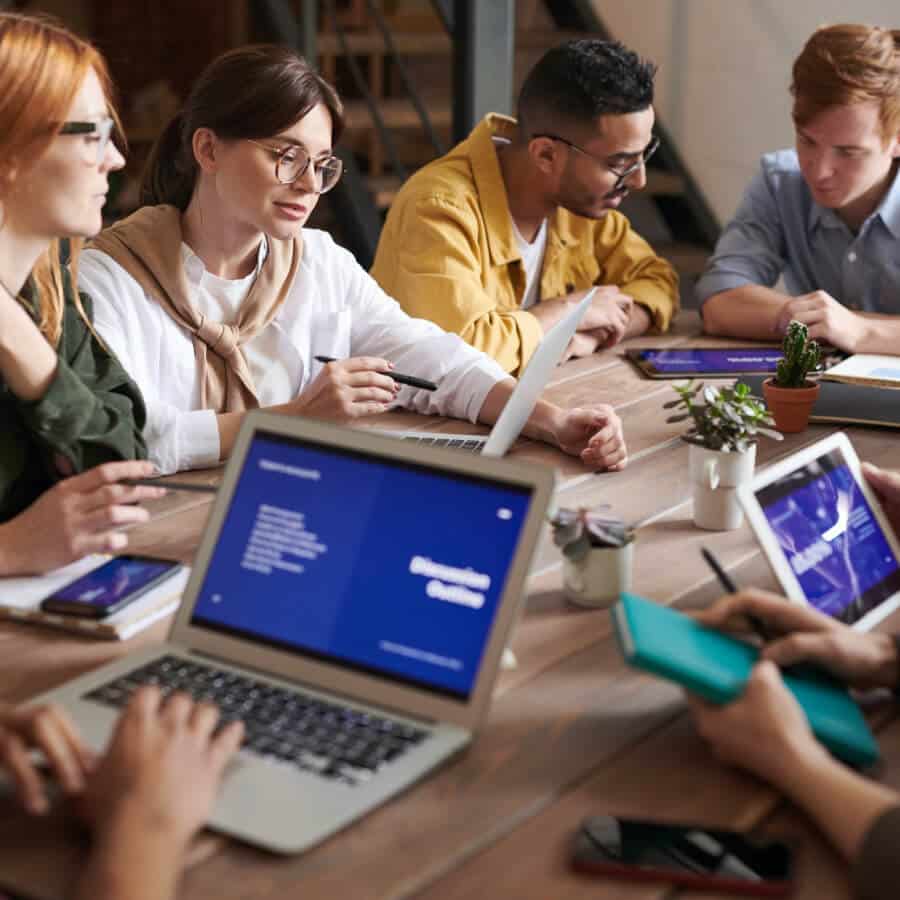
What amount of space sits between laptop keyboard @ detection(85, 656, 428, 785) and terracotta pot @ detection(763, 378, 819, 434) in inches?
46.2

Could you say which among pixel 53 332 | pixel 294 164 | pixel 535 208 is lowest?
pixel 535 208

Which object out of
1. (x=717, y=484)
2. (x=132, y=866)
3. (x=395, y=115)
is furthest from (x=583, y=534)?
(x=395, y=115)

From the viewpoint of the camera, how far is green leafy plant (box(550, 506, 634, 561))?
1.44 m

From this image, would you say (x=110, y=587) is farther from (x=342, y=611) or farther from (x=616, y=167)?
(x=616, y=167)

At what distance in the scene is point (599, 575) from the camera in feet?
4.76

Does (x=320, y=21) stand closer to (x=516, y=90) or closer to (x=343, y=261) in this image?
(x=516, y=90)

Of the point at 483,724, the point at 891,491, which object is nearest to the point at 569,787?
the point at 483,724

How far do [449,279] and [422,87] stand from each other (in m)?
2.84

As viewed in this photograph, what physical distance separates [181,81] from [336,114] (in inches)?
156

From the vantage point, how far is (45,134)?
63.4 inches

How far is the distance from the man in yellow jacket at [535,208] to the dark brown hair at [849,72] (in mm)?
333

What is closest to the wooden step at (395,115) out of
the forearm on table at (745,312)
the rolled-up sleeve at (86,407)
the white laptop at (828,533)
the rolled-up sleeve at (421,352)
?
the forearm on table at (745,312)

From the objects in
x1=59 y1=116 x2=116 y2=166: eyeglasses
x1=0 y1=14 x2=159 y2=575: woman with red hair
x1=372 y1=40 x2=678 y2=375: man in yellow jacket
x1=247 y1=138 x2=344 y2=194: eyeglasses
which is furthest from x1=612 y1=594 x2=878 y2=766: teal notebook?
x1=372 y1=40 x2=678 y2=375: man in yellow jacket

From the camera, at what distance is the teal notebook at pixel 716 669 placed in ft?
3.62
